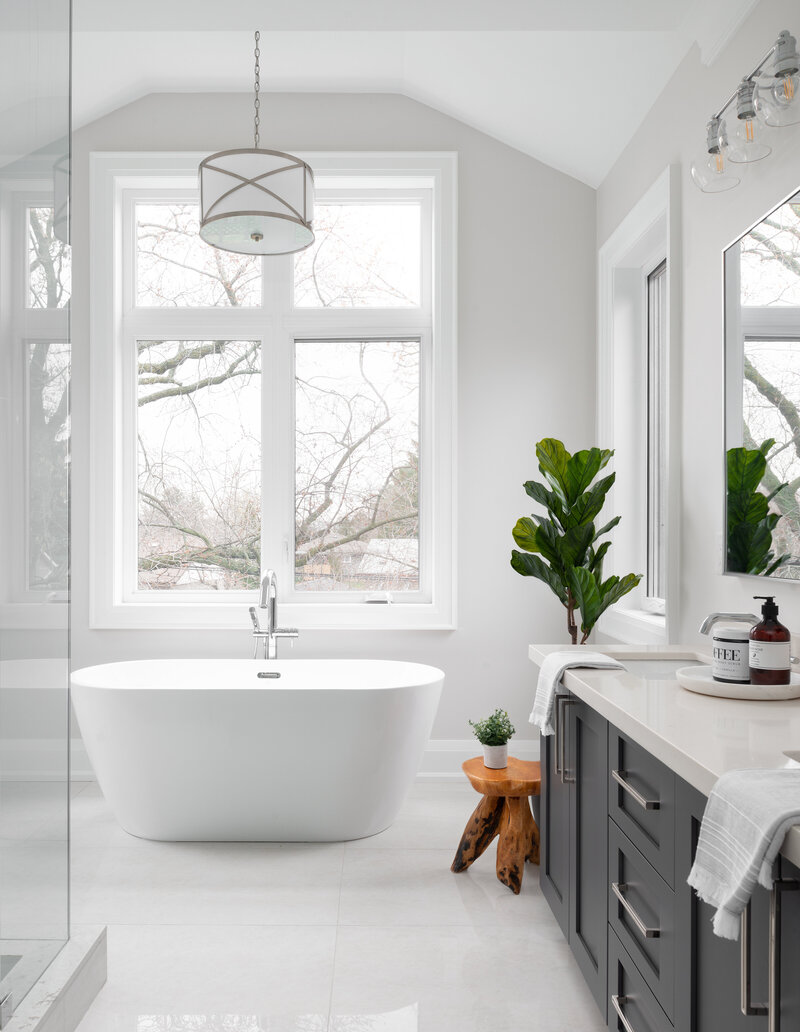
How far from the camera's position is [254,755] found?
2.81m

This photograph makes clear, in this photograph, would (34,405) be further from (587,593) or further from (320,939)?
(587,593)

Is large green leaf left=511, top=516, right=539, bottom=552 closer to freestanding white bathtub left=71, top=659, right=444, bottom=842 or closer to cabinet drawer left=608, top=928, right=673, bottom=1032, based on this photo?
freestanding white bathtub left=71, top=659, right=444, bottom=842

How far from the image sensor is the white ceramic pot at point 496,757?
2703 mm

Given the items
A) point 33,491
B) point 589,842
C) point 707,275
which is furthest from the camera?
point 707,275

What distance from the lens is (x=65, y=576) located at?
1898 millimetres

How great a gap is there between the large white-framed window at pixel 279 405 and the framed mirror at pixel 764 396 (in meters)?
1.78

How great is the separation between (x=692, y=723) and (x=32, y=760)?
4.32 feet

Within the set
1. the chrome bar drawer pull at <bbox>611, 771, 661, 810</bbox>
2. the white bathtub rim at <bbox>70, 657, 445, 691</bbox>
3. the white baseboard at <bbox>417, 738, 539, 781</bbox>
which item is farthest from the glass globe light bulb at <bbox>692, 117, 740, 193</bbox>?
the white baseboard at <bbox>417, 738, 539, 781</bbox>

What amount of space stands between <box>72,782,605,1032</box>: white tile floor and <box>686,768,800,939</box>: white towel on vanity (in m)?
1.13

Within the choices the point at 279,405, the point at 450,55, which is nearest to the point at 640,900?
the point at 279,405

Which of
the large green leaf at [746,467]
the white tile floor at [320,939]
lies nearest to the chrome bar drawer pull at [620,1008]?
the white tile floor at [320,939]

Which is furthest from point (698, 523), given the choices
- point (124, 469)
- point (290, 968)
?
point (124, 469)

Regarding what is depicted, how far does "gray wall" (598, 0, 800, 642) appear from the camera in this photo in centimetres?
201

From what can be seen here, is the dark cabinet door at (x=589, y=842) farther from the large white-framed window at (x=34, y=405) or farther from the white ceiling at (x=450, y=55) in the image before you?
the white ceiling at (x=450, y=55)
